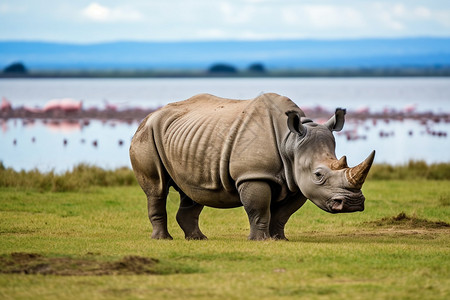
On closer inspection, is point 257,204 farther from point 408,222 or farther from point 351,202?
point 408,222

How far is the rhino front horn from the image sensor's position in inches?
453

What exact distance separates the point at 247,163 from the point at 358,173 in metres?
1.52

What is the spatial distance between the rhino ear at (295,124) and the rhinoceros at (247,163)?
12 millimetres

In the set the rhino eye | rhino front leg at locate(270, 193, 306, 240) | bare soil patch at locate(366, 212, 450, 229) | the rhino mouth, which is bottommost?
bare soil patch at locate(366, 212, 450, 229)

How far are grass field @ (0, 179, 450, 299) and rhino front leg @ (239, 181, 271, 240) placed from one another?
38 cm

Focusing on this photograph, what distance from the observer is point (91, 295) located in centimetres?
884

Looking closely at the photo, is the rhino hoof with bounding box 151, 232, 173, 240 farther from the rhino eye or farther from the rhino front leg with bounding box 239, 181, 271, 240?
the rhino eye

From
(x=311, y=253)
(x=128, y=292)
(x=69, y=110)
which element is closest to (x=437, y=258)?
(x=311, y=253)

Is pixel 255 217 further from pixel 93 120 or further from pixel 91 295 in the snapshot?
pixel 93 120

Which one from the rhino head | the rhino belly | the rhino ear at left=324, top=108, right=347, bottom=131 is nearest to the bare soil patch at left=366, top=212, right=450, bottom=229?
the rhino ear at left=324, top=108, right=347, bottom=131

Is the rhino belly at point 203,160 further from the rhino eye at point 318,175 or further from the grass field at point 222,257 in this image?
the rhino eye at point 318,175

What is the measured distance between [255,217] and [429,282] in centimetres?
339

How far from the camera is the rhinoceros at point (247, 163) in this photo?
1206 cm

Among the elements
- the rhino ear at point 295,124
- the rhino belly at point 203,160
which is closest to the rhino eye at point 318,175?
the rhino ear at point 295,124
